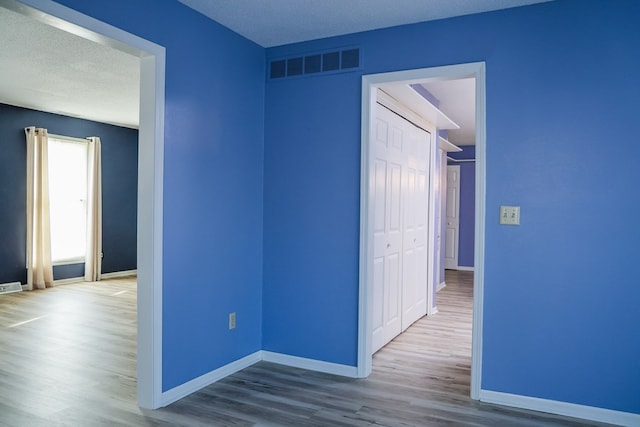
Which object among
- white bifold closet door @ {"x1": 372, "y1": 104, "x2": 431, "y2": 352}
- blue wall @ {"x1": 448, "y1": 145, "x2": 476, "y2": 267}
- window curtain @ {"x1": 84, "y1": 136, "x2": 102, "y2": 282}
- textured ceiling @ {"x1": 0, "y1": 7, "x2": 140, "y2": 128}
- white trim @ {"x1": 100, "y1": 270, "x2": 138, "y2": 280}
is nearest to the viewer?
textured ceiling @ {"x1": 0, "y1": 7, "x2": 140, "y2": 128}

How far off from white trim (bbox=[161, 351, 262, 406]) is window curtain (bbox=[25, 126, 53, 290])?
4584mm

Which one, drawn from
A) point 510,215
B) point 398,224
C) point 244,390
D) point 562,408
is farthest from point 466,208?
point 244,390

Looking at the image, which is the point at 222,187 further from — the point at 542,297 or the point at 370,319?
the point at 542,297

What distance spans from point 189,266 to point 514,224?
215 cm

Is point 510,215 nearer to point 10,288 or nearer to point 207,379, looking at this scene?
point 207,379

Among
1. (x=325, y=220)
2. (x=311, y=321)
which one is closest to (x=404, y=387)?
(x=311, y=321)

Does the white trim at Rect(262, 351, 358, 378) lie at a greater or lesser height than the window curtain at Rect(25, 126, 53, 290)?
lesser

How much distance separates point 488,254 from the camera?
3.12m

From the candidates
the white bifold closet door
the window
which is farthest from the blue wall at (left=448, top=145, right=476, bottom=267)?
the window

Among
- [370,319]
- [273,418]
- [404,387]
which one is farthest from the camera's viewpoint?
[370,319]

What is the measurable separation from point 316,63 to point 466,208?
7243mm

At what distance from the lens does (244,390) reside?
10.7ft

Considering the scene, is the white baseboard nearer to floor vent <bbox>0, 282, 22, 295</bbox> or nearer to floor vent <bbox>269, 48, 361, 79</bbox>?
floor vent <bbox>269, 48, 361, 79</bbox>

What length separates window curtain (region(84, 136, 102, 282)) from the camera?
24.5 ft
